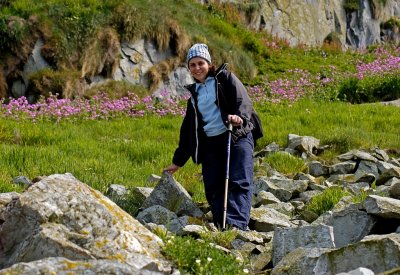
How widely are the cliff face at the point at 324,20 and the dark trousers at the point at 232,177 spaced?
21757 millimetres

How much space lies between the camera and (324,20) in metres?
34.7

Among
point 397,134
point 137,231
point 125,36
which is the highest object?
point 125,36

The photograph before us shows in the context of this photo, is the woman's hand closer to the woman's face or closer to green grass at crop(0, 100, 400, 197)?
the woman's face

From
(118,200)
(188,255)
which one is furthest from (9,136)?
(188,255)

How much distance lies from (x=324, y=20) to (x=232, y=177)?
29.6 meters

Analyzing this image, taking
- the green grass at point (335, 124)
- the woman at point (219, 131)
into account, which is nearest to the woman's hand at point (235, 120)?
the woman at point (219, 131)

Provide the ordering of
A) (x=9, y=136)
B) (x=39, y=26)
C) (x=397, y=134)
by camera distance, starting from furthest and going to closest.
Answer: (x=39, y=26), (x=397, y=134), (x=9, y=136)

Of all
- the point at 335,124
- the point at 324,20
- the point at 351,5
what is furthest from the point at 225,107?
the point at 351,5

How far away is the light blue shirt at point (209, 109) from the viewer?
22.3 feet

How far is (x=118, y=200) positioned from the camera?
7293 mm

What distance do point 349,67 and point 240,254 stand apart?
1962 centimetres

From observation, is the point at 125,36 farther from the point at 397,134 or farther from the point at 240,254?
the point at 240,254

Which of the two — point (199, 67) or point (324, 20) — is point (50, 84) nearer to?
point (199, 67)

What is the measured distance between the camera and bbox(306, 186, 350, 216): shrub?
7.05 meters
